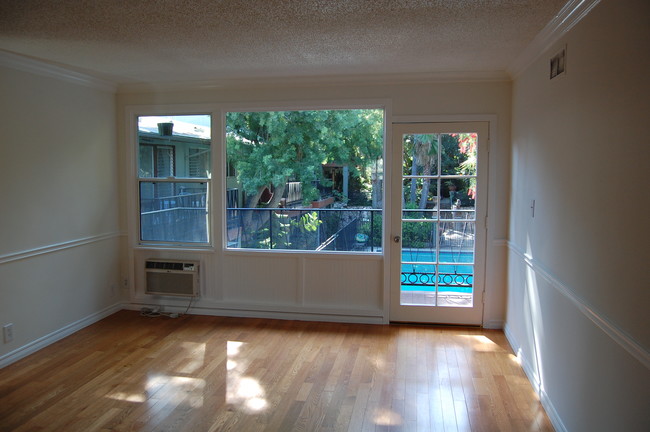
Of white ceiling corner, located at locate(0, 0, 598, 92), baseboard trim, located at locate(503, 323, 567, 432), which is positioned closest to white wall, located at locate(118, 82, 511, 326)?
white ceiling corner, located at locate(0, 0, 598, 92)

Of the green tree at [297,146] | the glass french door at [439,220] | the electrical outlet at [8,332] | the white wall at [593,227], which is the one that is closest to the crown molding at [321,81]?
the glass french door at [439,220]

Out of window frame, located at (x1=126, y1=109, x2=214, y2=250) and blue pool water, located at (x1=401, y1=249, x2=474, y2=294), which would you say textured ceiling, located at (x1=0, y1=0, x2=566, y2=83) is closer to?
window frame, located at (x1=126, y1=109, x2=214, y2=250)

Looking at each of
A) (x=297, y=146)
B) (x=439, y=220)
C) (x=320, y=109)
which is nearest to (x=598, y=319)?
(x=439, y=220)

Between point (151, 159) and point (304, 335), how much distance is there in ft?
8.06

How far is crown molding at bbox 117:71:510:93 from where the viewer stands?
423 cm

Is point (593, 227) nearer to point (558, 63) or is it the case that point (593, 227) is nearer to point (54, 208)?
point (558, 63)

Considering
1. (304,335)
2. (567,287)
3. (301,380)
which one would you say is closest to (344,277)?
(304,335)

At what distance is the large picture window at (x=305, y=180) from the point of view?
498 centimetres

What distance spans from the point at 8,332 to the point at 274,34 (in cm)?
305

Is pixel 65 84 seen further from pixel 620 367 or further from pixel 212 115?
pixel 620 367

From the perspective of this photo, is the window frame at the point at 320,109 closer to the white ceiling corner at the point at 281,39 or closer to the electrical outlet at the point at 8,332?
the white ceiling corner at the point at 281,39

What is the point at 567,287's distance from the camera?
2.53 meters

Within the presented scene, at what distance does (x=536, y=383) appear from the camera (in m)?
3.13

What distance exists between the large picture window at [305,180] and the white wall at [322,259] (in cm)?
30
